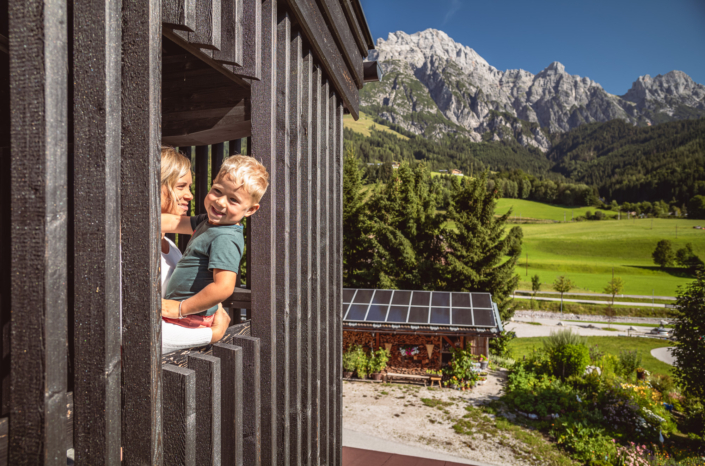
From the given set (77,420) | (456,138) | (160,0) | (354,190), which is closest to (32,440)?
(77,420)

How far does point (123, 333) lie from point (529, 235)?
64863mm

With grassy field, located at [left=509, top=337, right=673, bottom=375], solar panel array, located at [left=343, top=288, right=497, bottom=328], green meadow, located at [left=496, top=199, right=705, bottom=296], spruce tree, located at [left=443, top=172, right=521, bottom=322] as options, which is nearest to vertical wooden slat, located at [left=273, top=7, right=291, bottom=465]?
solar panel array, located at [left=343, top=288, right=497, bottom=328]

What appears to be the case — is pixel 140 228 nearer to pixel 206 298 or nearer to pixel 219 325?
pixel 206 298

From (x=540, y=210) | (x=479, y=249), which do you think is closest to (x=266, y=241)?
(x=479, y=249)

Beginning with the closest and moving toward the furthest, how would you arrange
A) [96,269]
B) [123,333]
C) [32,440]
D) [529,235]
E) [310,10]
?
1. [32,440]
2. [96,269]
3. [123,333]
4. [310,10]
5. [529,235]

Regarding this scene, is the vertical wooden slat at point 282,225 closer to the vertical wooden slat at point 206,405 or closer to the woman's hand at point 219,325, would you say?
the woman's hand at point 219,325

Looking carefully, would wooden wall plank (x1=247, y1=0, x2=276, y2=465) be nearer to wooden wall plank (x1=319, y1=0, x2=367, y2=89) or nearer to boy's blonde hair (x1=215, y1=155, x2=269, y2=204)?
boy's blonde hair (x1=215, y1=155, x2=269, y2=204)

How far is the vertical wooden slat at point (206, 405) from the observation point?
39.2 inches

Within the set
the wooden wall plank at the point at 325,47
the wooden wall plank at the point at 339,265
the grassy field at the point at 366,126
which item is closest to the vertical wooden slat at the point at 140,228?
the wooden wall plank at the point at 325,47

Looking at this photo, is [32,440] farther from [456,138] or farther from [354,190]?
[456,138]

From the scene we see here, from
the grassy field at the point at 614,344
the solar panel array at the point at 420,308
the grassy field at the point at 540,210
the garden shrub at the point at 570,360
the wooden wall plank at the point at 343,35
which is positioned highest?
the grassy field at the point at 540,210

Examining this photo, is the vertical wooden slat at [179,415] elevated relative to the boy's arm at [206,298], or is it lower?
lower

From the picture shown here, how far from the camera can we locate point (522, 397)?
384 inches

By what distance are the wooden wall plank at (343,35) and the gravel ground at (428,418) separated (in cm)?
769
